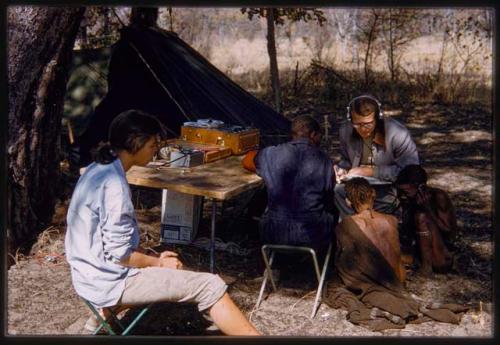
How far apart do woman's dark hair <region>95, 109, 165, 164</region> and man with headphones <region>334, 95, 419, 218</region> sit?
75.4 inches

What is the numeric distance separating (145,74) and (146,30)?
0.49m

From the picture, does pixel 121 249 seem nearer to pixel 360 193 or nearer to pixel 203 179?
pixel 203 179

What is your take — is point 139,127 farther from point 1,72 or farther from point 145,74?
point 145,74

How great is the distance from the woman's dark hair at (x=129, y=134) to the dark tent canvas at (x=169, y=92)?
3.06m

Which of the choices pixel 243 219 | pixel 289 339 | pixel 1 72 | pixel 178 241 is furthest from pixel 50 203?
pixel 289 339

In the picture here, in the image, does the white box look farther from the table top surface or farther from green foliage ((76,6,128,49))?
green foliage ((76,6,128,49))

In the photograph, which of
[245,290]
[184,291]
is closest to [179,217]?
[245,290]

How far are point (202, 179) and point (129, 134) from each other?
3.93ft

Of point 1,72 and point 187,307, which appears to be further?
point 187,307

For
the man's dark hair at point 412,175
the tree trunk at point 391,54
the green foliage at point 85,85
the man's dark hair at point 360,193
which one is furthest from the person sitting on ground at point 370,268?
the tree trunk at point 391,54

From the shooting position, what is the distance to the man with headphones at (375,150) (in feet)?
16.6

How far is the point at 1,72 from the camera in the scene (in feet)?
12.2

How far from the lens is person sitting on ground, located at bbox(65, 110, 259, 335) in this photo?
3.42 metres

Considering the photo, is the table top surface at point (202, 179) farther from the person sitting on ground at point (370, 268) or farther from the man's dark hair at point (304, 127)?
the person sitting on ground at point (370, 268)
